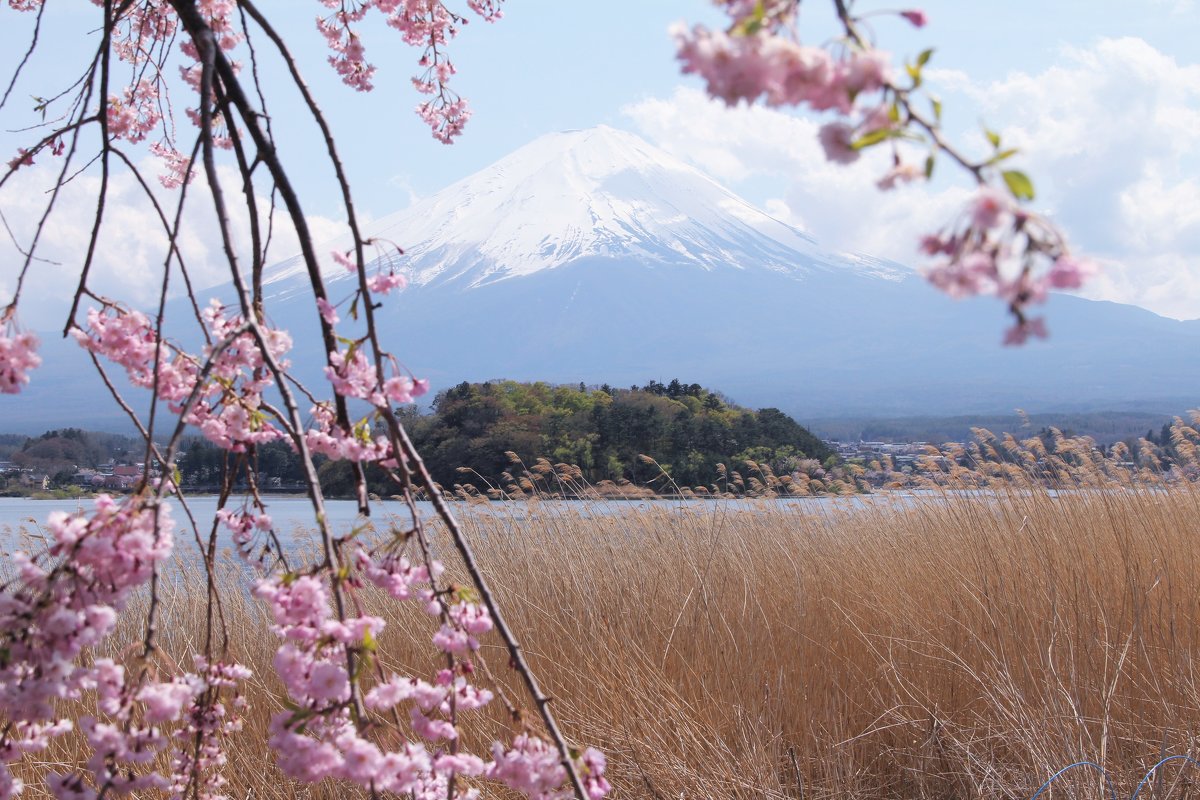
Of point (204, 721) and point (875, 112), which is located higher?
point (875, 112)

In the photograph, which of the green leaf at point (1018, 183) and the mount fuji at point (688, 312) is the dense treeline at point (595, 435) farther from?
the mount fuji at point (688, 312)

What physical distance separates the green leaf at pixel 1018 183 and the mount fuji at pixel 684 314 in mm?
70516

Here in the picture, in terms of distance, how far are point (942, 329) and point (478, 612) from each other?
305ft

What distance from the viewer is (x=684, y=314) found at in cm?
8088

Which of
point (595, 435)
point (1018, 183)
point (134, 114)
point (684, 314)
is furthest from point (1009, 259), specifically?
point (684, 314)

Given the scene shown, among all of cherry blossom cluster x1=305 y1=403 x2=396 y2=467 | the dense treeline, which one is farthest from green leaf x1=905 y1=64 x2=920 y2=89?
the dense treeline

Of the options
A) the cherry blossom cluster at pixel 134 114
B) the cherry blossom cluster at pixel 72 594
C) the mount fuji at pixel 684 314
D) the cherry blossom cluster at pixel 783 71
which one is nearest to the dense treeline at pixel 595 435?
the cherry blossom cluster at pixel 134 114

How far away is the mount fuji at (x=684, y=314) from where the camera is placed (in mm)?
75250

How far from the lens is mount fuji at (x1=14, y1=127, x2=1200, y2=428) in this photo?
75.2m

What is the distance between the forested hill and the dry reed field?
847 cm

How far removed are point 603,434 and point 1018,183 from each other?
13036 mm

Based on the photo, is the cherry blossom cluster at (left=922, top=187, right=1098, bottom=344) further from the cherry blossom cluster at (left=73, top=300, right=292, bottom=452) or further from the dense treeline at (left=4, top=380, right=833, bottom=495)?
the dense treeline at (left=4, top=380, right=833, bottom=495)

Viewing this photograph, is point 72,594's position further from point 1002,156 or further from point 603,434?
point 603,434

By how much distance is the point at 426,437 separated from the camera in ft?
41.7
